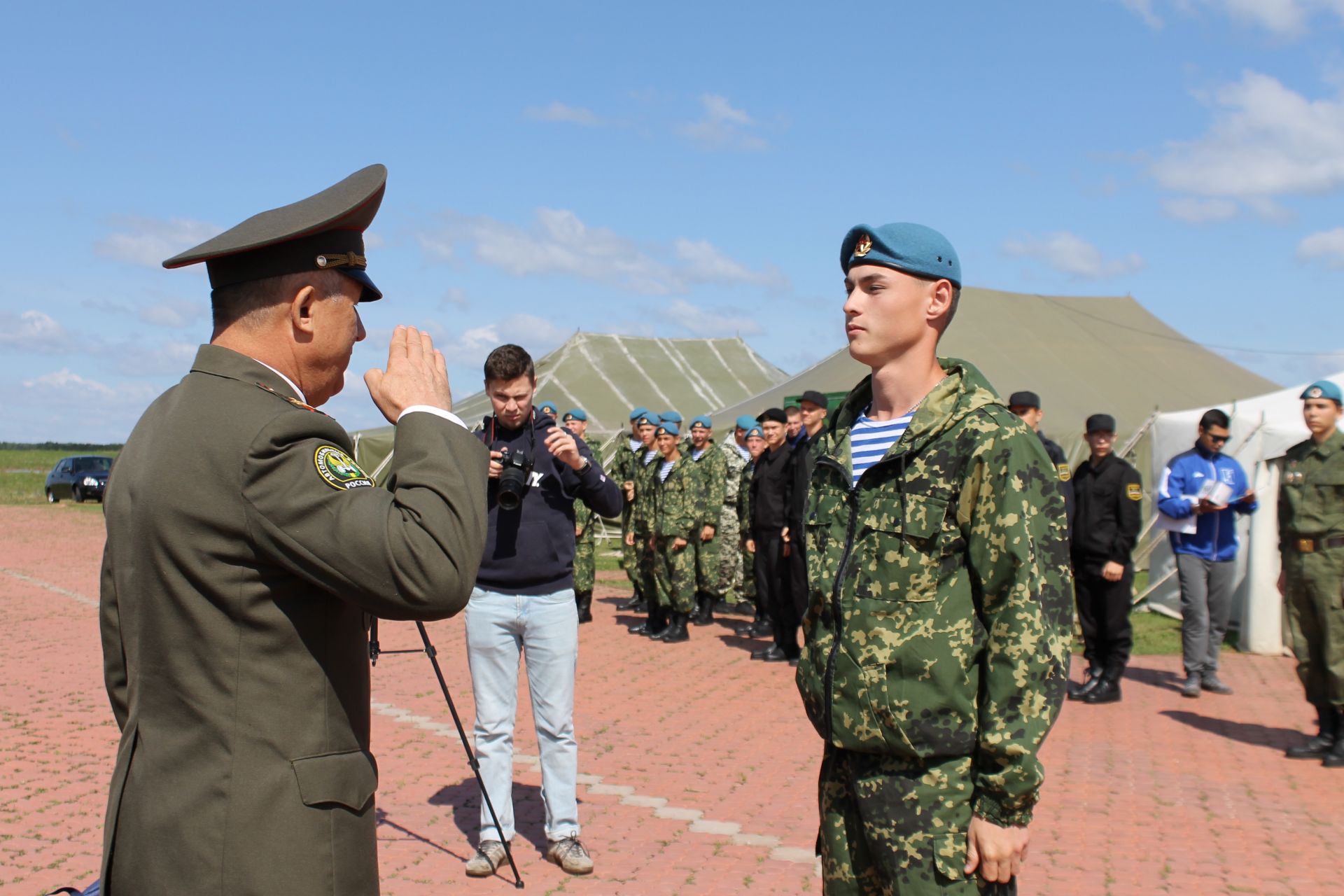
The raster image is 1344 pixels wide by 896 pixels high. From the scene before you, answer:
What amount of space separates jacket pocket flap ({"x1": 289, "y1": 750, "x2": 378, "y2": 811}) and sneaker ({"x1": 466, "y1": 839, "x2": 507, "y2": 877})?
127 inches

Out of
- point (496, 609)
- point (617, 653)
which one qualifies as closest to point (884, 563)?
point (496, 609)

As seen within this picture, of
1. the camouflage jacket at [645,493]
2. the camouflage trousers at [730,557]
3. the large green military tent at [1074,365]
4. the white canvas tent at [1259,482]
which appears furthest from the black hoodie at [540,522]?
the large green military tent at [1074,365]

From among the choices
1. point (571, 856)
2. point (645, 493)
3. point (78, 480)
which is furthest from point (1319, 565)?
point (78, 480)

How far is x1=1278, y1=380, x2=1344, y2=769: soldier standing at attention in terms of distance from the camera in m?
7.38

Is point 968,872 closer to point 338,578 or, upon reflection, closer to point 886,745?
point 886,745

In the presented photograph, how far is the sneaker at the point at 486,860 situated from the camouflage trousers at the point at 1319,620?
5473 millimetres

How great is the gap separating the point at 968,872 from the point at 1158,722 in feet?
22.5

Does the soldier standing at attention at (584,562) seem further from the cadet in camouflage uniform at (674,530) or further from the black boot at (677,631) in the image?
the black boot at (677,631)

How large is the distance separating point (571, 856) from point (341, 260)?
3773 mm

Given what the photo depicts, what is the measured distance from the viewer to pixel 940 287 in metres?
2.90

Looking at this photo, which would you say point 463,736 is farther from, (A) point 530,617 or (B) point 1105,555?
(B) point 1105,555

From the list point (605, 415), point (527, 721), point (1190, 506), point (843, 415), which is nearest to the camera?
point (843, 415)

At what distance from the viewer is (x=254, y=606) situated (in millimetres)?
2016

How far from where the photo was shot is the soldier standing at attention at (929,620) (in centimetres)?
256
